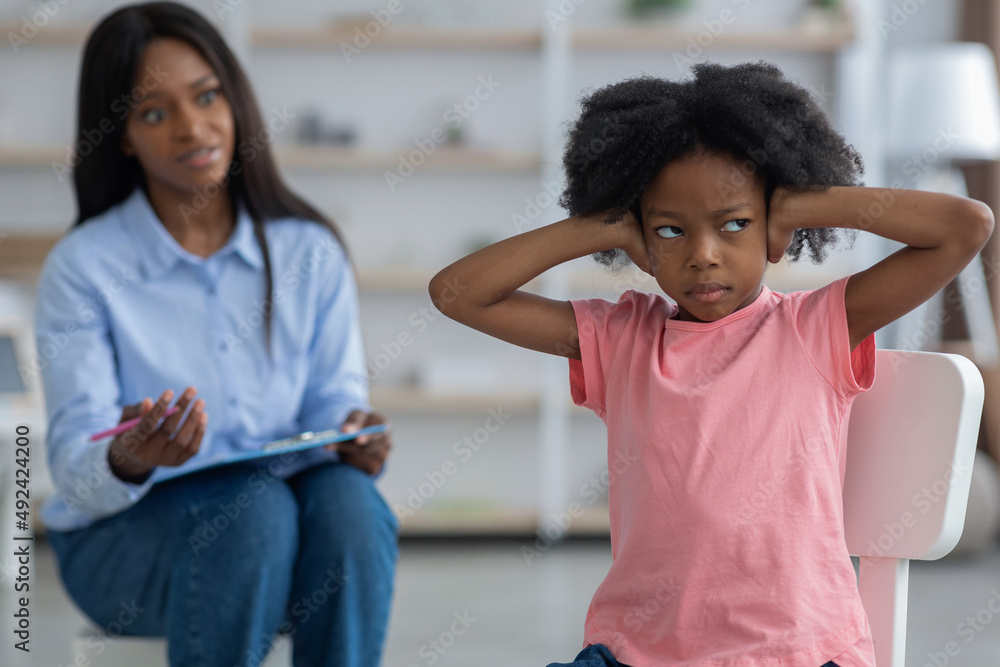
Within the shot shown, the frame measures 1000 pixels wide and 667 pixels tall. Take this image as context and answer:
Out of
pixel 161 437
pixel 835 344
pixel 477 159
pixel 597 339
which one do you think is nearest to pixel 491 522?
pixel 477 159

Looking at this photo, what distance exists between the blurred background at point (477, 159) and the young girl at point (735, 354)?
214 cm

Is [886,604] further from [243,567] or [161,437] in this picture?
[161,437]

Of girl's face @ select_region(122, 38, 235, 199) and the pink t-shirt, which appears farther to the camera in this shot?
girl's face @ select_region(122, 38, 235, 199)

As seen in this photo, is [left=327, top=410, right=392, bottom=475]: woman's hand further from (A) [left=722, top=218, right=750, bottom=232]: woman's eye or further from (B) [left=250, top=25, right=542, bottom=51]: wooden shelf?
(B) [left=250, top=25, right=542, bottom=51]: wooden shelf

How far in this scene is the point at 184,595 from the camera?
1.28 metres

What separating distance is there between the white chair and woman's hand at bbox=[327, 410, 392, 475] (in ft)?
2.31

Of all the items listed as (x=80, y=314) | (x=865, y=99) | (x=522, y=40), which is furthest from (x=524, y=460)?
(x=80, y=314)

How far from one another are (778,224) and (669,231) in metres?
0.11

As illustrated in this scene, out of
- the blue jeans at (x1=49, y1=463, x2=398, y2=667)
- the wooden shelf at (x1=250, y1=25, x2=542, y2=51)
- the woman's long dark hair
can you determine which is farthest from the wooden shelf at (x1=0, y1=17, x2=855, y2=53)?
the blue jeans at (x1=49, y1=463, x2=398, y2=667)

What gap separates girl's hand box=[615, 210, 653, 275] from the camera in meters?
1.01

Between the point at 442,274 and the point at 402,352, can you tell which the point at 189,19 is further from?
the point at 402,352

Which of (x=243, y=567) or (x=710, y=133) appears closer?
(x=710, y=133)

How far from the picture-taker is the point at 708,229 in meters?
0.96

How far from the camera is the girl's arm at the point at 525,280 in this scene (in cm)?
102
